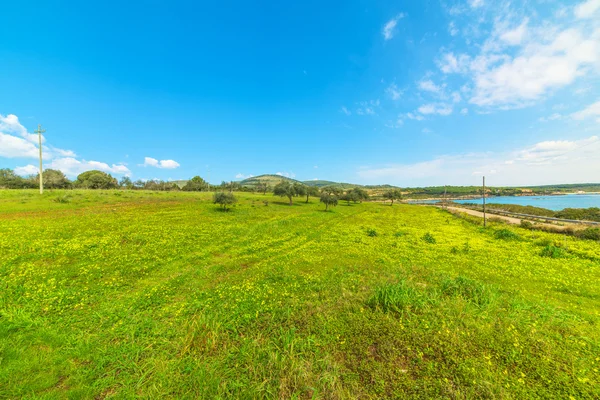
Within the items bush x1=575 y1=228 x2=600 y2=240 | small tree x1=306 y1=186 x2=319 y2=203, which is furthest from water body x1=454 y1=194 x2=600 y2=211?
small tree x1=306 y1=186 x2=319 y2=203

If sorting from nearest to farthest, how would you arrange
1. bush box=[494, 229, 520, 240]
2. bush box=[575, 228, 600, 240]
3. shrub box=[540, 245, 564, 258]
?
shrub box=[540, 245, 564, 258] → bush box=[575, 228, 600, 240] → bush box=[494, 229, 520, 240]

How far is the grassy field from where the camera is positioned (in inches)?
211

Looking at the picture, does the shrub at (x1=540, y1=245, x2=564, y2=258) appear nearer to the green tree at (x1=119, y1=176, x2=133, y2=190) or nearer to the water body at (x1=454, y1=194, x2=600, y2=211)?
the water body at (x1=454, y1=194, x2=600, y2=211)

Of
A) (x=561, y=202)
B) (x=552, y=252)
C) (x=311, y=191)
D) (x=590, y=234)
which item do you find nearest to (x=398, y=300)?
(x=552, y=252)

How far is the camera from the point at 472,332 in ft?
23.4

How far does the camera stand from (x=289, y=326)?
7.75 m

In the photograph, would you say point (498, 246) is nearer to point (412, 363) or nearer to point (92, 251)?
point (412, 363)

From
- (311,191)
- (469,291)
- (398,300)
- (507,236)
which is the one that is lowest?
(507,236)

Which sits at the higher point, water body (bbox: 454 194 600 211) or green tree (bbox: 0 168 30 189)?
green tree (bbox: 0 168 30 189)

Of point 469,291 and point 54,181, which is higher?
point 54,181

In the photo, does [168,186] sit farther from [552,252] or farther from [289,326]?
[552,252]

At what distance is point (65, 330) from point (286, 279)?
8994mm

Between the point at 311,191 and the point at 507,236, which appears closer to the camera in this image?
the point at 507,236

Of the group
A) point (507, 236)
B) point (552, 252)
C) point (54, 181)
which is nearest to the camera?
point (552, 252)
